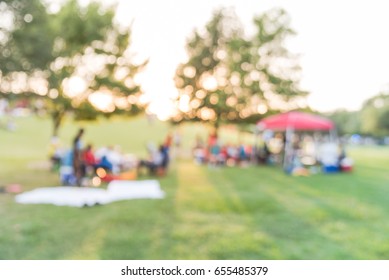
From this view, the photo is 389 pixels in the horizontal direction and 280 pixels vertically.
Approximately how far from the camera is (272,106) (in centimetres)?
2133

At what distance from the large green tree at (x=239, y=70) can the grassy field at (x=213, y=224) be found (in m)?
8.25

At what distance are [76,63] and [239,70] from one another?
26.9 ft

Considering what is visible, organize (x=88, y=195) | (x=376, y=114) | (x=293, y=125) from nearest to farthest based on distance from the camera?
(x=88, y=195)
(x=293, y=125)
(x=376, y=114)

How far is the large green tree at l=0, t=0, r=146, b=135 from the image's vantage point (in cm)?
1166

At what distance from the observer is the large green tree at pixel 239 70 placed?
1966 centimetres

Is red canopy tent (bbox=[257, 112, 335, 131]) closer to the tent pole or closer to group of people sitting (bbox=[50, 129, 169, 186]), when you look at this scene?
the tent pole

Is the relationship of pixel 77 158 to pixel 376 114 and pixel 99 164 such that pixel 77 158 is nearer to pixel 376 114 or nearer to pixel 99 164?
pixel 99 164

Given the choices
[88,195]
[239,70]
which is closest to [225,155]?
[239,70]

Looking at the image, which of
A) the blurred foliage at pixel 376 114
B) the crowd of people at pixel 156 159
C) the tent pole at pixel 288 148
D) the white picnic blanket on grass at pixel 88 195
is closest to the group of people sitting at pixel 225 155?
the crowd of people at pixel 156 159

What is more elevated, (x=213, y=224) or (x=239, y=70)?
(x=239, y=70)

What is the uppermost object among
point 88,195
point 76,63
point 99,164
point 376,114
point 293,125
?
point 76,63

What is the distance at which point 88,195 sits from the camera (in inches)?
358
